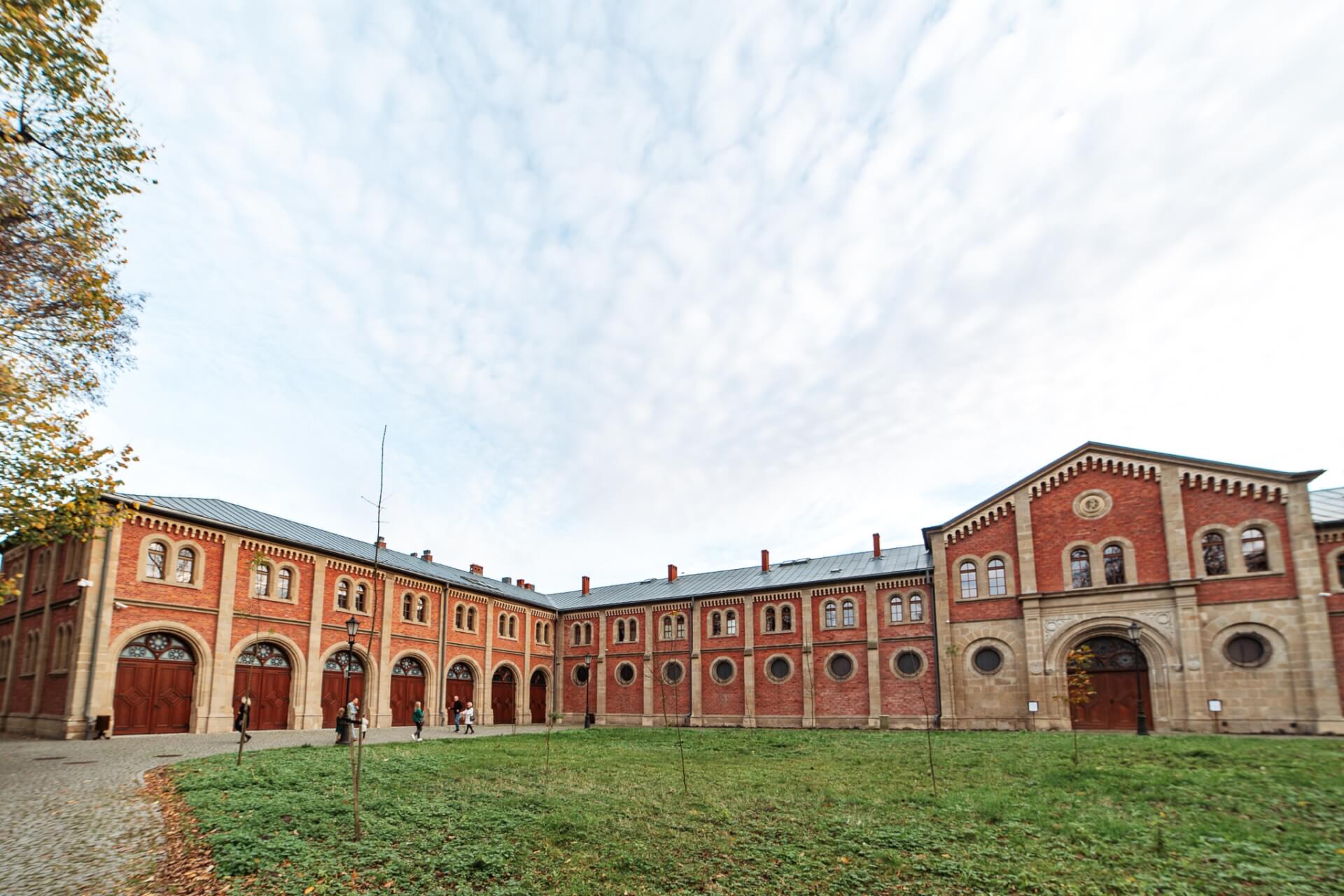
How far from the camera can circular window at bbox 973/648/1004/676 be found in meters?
33.2

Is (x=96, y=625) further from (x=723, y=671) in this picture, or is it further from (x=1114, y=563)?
(x=1114, y=563)

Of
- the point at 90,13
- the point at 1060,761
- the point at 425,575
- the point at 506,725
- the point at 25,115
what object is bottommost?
the point at 506,725

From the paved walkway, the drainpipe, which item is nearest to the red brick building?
the drainpipe

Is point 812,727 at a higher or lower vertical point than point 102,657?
lower

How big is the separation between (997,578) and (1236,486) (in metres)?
10.0

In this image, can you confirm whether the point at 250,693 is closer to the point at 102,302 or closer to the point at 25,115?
the point at 102,302

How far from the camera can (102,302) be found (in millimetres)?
12898

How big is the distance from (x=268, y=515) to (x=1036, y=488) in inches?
1477

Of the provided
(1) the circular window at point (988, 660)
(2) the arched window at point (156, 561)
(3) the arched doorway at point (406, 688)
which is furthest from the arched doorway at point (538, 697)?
(1) the circular window at point (988, 660)

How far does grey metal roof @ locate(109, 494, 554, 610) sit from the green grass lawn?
15.7 meters

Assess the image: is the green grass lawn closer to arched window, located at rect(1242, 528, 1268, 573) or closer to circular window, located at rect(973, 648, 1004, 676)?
arched window, located at rect(1242, 528, 1268, 573)

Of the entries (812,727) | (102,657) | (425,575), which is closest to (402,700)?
(425,575)

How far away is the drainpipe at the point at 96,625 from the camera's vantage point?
2558 cm

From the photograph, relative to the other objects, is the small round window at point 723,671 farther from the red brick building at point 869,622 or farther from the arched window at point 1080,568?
A: the arched window at point 1080,568
